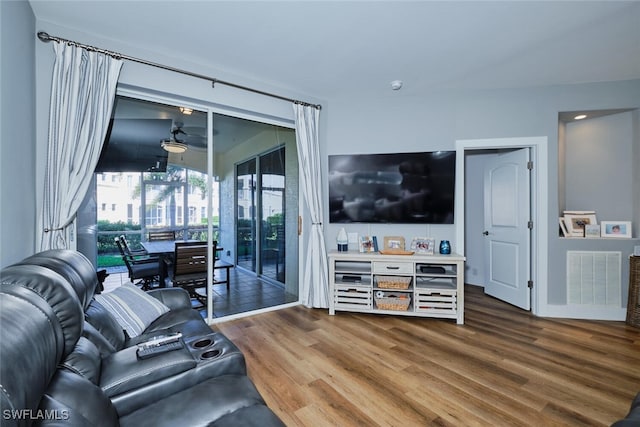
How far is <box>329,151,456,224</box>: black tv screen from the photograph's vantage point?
344cm

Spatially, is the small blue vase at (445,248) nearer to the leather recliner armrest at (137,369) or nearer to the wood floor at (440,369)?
the wood floor at (440,369)

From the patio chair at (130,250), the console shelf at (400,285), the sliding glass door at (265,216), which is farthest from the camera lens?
the sliding glass door at (265,216)

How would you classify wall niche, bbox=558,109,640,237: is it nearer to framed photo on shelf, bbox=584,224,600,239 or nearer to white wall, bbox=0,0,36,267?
framed photo on shelf, bbox=584,224,600,239

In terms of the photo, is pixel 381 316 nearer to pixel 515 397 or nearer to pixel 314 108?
pixel 515 397

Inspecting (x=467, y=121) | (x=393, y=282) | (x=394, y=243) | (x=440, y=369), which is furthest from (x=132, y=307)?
(x=467, y=121)

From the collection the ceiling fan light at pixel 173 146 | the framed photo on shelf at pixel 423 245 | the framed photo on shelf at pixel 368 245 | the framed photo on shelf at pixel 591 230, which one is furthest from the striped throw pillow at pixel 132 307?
the framed photo on shelf at pixel 591 230

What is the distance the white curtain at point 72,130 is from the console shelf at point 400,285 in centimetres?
245

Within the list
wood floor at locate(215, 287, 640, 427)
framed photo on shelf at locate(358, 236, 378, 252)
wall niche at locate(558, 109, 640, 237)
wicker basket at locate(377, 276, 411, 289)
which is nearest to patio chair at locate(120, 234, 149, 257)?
wood floor at locate(215, 287, 640, 427)

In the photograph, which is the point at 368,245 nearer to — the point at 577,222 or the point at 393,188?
the point at 393,188

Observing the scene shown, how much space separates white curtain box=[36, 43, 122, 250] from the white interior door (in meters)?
4.46

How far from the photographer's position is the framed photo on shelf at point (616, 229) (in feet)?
10.6

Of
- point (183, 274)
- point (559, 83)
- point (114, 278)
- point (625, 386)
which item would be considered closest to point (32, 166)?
point (114, 278)

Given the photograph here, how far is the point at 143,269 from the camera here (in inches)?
123

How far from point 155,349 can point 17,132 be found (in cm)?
166
